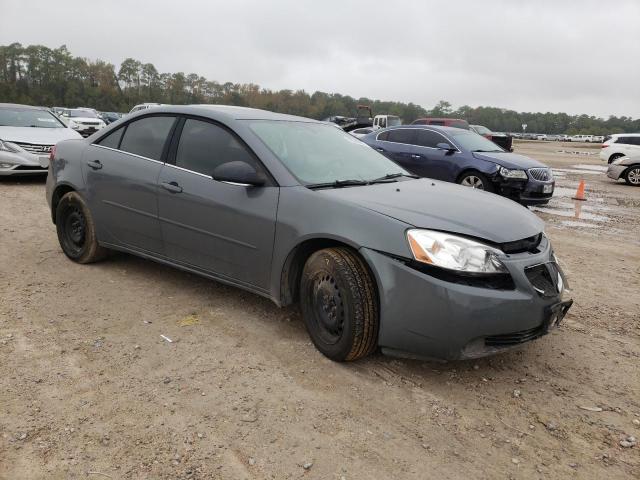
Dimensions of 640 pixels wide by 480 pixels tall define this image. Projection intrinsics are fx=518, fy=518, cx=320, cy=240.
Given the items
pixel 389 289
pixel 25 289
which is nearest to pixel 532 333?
pixel 389 289

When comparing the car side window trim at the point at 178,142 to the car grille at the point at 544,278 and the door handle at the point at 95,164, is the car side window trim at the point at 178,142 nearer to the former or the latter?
the door handle at the point at 95,164

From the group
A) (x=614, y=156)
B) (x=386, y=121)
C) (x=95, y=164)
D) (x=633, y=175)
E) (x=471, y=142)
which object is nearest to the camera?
(x=95, y=164)

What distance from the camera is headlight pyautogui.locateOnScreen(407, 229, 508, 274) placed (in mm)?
2754

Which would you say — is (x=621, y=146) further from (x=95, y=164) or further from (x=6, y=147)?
→ (x=95, y=164)

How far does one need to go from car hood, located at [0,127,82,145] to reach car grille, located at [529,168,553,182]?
8620 mm

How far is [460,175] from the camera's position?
9445 millimetres

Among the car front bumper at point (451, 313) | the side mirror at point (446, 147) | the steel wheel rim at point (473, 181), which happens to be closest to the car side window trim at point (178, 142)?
the car front bumper at point (451, 313)

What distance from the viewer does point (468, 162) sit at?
9336 mm

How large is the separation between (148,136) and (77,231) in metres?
1.26

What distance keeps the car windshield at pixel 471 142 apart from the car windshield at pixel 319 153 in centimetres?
585

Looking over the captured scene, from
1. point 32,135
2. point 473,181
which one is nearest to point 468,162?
point 473,181

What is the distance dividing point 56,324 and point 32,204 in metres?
4.90

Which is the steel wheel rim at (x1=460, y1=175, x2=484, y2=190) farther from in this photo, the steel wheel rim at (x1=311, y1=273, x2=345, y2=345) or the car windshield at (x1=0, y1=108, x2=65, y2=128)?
the car windshield at (x1=0, y1=108, x2=65, y2=128)

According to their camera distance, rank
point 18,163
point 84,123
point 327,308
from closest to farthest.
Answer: point 327,308, point 18,163, point 84,123
